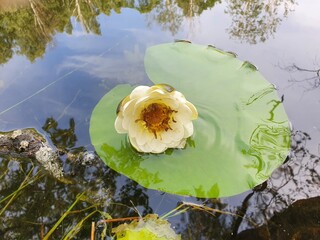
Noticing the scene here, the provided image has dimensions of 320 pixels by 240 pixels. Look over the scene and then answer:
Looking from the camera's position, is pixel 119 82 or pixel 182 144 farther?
pixel 119 82

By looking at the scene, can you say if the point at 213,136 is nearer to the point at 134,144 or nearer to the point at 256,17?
the point at 134,144

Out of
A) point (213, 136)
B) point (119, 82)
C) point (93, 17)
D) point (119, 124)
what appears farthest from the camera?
point (93, 17)

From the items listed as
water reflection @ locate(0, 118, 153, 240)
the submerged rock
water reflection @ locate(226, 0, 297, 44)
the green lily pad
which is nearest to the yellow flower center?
the green lily pad

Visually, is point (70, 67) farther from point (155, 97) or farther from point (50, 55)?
point (155, 97)

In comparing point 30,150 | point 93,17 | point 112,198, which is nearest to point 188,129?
point 112,198

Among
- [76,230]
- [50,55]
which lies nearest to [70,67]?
[50,55]

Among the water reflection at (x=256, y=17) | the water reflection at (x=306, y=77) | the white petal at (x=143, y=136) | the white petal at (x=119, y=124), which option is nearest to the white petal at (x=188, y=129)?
the white petal at (x=143, y=136)

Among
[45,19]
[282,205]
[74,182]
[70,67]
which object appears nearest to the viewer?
[282,205]
